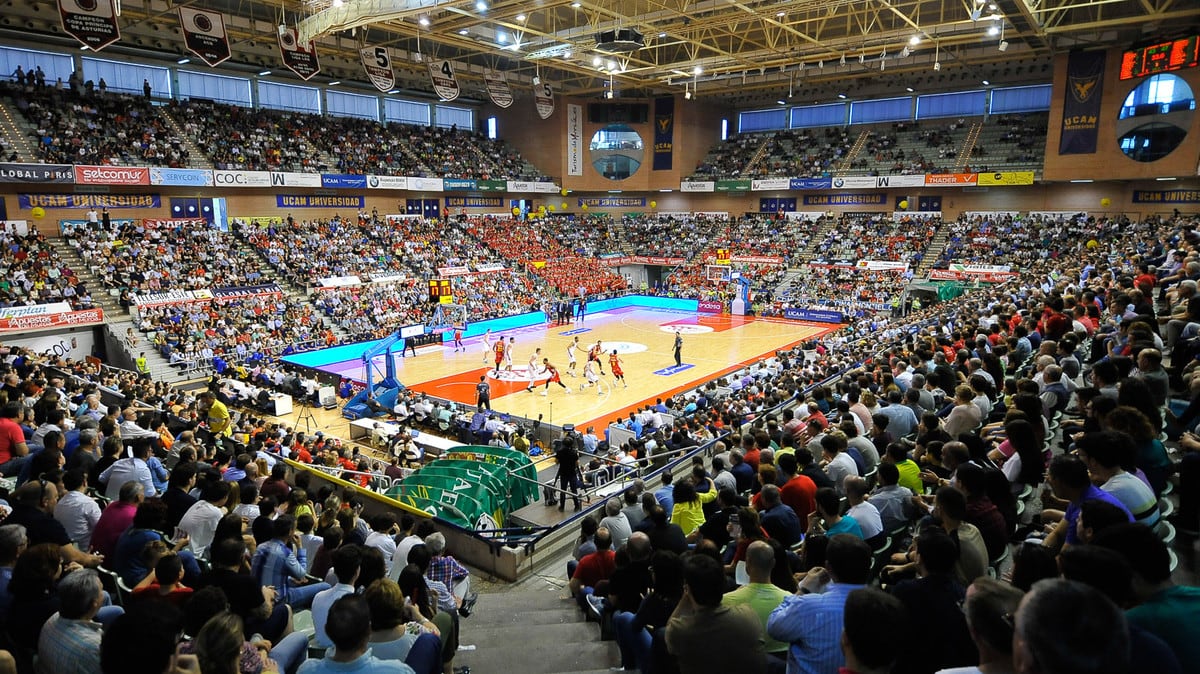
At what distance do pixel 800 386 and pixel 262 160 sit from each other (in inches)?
1310

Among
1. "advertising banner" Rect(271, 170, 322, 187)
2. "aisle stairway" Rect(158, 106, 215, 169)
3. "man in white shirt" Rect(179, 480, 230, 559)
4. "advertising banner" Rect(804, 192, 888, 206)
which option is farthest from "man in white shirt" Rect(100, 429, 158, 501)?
"advertising banner" Rect(804, 192, 888, 206)

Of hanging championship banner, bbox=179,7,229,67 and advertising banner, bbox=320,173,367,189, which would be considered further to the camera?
advertising banner, bbox=320,173,367,189

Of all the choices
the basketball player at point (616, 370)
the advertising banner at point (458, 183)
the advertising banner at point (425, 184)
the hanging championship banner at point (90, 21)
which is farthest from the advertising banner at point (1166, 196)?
the hanging championship banner at point (90, 21)

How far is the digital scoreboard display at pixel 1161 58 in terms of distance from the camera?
98.5 feet

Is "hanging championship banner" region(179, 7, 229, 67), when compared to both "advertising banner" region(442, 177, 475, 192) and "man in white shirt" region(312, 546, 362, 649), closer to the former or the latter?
"man in white shirt" region(312, 546, 362, 649)

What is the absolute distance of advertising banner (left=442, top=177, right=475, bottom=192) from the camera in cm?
4538

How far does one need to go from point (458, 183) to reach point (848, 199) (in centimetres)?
2734

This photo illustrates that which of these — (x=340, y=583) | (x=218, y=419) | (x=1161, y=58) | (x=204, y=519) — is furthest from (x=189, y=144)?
(x=1161, y=58)

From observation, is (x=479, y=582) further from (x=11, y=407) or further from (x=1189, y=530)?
(x=1189, y=530)

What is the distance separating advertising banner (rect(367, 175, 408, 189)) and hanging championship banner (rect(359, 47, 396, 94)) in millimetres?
16610

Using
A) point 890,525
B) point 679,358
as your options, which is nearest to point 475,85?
point 679,358

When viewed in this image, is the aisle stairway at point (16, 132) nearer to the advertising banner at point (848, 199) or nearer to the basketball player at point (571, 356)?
the basketball player at point (571, 356)

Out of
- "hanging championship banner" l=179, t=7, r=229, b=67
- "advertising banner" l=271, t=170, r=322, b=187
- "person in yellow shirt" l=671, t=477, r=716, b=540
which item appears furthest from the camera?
"advertising banner" l=271, t=170, r=322, b=187

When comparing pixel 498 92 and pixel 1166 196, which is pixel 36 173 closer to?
pixel 498 92
